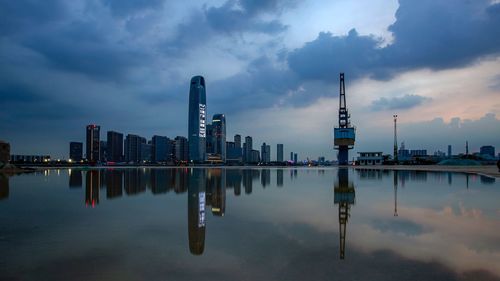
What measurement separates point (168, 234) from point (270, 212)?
7.11m

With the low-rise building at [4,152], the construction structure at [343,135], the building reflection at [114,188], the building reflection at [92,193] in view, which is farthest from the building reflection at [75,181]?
the construction structure at [343,135]

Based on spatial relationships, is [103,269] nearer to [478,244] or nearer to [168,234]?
[168,234]

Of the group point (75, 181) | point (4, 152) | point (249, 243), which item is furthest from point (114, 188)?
point (4, 152)

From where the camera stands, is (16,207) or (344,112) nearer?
(16,207)

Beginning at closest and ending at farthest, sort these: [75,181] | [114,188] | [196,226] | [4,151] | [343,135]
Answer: [196,226] < [114,188] < [75,181] < [4,151] < [343,135]

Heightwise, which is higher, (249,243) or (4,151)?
(4,151)

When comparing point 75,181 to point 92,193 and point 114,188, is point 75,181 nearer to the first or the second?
point 114,188

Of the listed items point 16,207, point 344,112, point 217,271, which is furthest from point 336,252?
point 344,112

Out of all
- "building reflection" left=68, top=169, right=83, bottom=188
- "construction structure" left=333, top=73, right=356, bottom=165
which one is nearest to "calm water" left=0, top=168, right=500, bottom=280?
"building reflection" left=68, top=169, right=83, bottom=188

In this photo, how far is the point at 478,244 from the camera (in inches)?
439

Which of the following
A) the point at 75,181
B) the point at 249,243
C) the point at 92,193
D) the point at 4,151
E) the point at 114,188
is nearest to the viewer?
the point at 249,243

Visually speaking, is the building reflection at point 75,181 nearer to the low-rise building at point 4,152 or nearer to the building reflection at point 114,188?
the building reflection at point 114,188

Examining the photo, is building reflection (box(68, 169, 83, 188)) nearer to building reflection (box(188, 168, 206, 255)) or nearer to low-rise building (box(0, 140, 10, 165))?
building reflection (box(188, 168, 206, 255))

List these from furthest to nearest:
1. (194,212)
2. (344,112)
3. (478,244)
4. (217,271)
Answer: (344,112) < (194,212) < (478,244) < (217,271)
